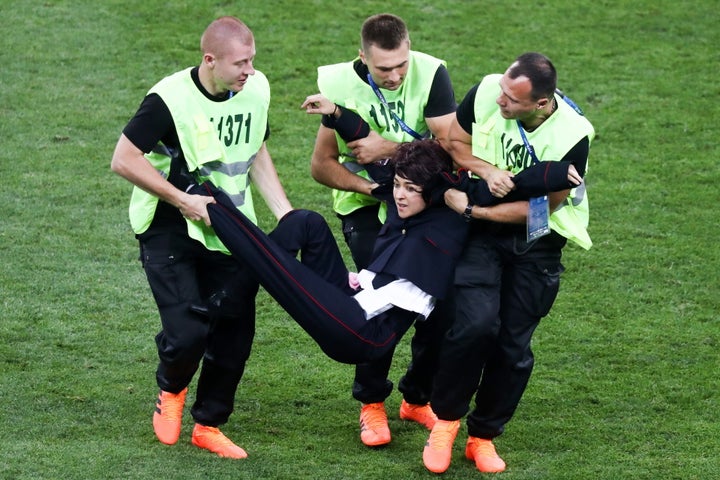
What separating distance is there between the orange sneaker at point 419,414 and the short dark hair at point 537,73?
1.78 metres

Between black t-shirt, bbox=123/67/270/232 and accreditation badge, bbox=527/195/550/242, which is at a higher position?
black t-shirt, bbox=123/67/270/232

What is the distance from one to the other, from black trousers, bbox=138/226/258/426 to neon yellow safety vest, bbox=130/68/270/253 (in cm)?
12

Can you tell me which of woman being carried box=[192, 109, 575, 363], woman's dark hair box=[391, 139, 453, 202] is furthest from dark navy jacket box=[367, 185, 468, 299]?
woman's dark hair box=[391, 139, 453, 202]

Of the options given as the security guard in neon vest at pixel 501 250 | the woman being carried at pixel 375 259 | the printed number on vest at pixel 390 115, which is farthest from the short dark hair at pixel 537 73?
the printed number on vest at pixel 390 115

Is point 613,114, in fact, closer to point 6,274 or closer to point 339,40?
point 339,40

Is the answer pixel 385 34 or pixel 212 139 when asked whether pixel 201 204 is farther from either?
pixel 385 34

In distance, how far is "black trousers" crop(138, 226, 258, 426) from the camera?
5602 mm

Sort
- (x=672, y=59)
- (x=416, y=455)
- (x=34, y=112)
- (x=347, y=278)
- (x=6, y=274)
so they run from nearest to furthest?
(x=347, y=278) < (x=416, y=455) < (x=6, y=274) < (x=34, y=112) < (x=672, y=59)

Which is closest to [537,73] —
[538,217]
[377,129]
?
[538,217]

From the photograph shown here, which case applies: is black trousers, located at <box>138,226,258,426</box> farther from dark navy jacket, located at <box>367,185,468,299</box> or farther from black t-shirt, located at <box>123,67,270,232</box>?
dark navy jacket, located at <box>367,185,468,299</box>

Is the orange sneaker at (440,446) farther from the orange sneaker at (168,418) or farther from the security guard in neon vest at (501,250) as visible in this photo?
the orange sneaker at (168,418)

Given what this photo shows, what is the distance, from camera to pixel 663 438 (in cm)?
612

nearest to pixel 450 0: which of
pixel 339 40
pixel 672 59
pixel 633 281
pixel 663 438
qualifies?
pixel 339 40

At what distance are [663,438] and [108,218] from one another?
418cm
